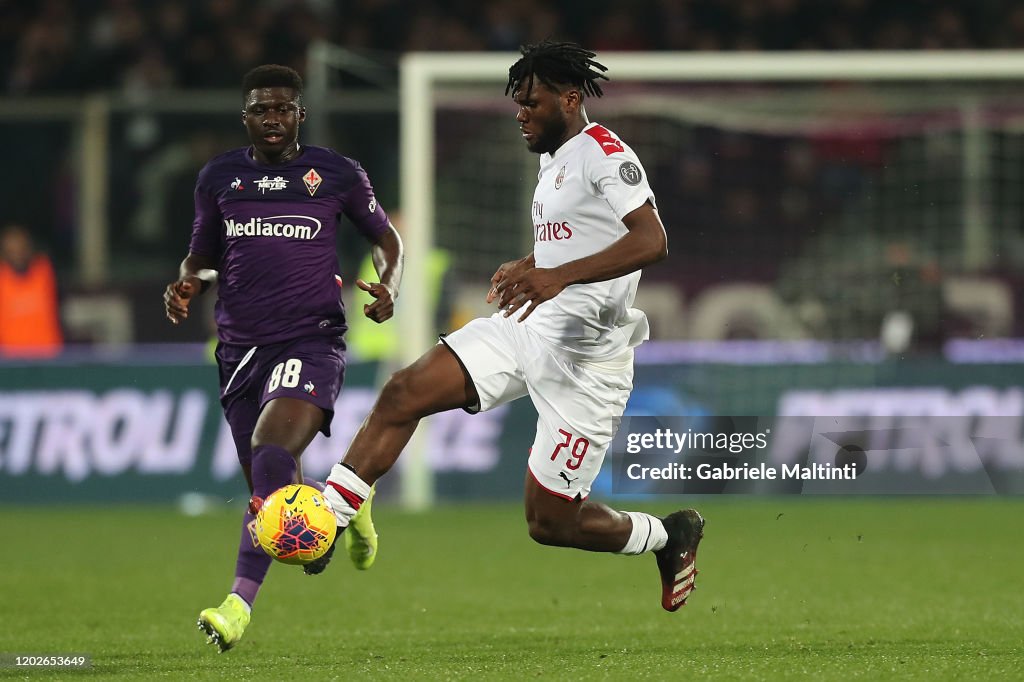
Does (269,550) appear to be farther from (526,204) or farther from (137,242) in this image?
(137,242)

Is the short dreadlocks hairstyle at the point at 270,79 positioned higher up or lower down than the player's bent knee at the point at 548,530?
higher up

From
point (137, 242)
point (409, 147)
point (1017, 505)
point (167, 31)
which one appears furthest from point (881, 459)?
point (167, 31)

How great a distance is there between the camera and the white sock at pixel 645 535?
6.66m

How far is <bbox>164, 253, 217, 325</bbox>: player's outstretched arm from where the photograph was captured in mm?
Answer: 6379

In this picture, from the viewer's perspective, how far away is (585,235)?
625cm

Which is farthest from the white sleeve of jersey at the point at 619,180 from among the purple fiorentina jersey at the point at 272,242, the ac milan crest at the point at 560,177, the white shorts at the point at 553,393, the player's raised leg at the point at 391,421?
the purple fiorentina jersey at the point at 272,242

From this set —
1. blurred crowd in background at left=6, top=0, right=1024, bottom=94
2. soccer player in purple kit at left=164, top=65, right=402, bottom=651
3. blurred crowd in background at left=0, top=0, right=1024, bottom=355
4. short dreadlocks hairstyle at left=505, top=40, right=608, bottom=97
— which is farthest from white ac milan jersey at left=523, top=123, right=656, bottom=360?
blurred crowd in background at left=6, top=0, right=1024, bottom=94

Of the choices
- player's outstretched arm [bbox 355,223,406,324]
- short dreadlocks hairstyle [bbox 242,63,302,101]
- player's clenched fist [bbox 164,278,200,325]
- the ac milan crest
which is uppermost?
short dreadlocks hairstyle [bbox 242,63,302,101]

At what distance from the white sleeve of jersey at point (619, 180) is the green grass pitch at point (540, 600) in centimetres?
160

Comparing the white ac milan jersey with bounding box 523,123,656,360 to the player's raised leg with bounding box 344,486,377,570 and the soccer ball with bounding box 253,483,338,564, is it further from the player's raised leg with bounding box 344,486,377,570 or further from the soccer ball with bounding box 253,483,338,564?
the soccer ball with bounding box 253,483,338,564

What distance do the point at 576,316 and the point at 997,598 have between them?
2741 mm

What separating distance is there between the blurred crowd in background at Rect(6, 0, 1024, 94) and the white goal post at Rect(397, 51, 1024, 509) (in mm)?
4367

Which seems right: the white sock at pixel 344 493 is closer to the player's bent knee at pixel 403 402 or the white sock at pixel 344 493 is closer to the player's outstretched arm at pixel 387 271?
the player's bent knee at pixel 403 402

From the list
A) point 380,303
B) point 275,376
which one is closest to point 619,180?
point 380,303
